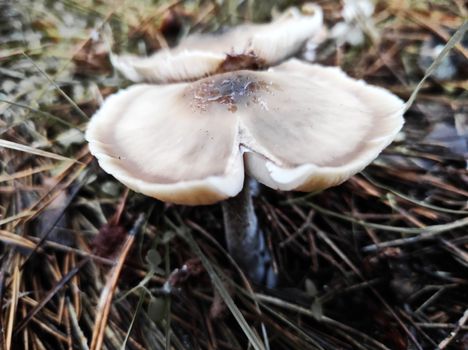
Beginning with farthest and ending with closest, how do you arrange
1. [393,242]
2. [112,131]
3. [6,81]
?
[6,81] < [393,242] < [112,131]

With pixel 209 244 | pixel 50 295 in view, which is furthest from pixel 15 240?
pixel 209 244

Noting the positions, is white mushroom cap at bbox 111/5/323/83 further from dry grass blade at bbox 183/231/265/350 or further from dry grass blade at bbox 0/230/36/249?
dry grass blade at bbox 0/230/36/249

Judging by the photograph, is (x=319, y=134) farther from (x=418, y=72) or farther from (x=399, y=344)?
(x=418, y=72)

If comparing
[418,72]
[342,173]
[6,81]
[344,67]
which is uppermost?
[6,81]

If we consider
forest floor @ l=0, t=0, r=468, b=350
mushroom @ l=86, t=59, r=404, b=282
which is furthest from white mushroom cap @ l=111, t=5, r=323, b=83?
forest floor @ l=0, t=0, r=468, b=350

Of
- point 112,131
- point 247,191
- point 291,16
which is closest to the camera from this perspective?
A: point 112,131

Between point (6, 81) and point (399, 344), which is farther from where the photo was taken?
point (6, 81)

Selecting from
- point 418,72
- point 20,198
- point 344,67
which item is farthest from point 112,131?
point 418,72
